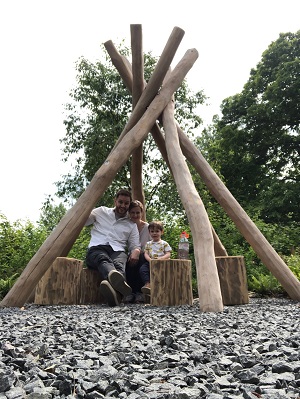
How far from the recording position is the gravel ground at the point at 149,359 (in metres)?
1.93

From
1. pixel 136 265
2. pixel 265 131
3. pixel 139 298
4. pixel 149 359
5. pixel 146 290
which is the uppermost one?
pixel 265 131

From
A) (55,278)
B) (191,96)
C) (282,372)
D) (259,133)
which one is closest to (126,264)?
(55,278)

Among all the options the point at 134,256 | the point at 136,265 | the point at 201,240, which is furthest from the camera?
the point at 136,265

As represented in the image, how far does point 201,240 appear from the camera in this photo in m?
5.45

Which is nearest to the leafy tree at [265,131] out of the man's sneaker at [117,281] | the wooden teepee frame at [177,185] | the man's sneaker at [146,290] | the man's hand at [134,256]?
the wooden teepee frame at [177,185]

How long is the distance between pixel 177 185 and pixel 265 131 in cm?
1533

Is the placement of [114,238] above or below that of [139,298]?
above

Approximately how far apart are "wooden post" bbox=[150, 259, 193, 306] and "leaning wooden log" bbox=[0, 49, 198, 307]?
113cm

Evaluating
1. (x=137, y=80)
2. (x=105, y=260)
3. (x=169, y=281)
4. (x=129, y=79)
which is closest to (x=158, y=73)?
(x=137, y=80)

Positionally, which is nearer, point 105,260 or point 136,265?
point 105,260

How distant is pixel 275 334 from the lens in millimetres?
3400

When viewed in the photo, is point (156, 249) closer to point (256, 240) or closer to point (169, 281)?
point (169, 281)

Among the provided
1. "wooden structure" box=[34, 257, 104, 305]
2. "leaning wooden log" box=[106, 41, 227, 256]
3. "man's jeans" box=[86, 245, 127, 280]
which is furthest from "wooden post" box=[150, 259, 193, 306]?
"leaning wooden log" box=[106, 41, 227, 256]

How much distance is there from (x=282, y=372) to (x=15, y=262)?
806cm
